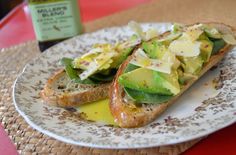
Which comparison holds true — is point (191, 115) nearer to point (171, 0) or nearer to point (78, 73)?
point (78, 73)

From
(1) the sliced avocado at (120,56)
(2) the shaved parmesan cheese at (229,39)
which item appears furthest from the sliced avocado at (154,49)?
(2) the shaved parmesan cheese at (229,39)

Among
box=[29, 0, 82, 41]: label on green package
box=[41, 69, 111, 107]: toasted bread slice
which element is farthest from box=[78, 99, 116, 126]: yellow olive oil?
box=[29, 0, 82, 41]: label on green package

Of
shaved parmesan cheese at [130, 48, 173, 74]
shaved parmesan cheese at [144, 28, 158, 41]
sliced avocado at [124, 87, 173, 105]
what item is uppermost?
shaved parmesan cheese at [130, 48, 173, 74]

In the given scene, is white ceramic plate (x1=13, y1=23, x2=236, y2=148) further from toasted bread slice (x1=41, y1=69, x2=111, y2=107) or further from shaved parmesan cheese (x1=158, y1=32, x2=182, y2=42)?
shaved parmesan cheese (x1=158, y1=32, x2=182, y2=42)

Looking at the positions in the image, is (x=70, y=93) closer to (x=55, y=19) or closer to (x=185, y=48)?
(x=185, y=48)

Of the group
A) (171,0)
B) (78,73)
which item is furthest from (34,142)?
(171,0)

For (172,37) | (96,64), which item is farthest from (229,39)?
(96,64)
